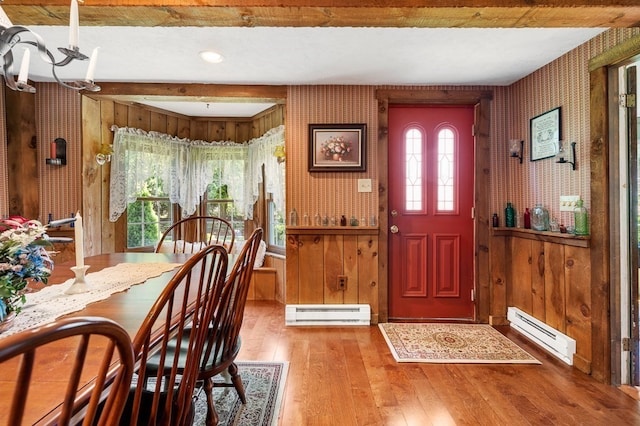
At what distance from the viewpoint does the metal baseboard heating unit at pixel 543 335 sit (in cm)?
235

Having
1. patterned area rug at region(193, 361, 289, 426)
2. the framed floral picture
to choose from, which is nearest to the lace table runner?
patterned area rug at region(193, 361, 289, 426)

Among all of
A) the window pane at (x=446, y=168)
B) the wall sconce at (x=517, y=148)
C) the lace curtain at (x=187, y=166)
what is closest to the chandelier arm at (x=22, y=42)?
the lace curtain at (x=187, y=166)

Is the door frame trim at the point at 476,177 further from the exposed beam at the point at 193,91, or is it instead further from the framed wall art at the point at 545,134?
the exposed beam at the point at 193,91

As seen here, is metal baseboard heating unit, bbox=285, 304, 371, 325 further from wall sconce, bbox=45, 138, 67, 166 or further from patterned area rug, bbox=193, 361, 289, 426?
wall sconce, bbox=45, 138, 67, 166

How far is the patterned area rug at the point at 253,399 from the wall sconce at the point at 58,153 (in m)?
2.46

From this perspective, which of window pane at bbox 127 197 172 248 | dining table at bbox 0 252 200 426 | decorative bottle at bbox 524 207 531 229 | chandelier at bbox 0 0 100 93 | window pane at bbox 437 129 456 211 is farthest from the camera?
window pane at bbox 127 197 172 248

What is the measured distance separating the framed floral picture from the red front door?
34 cm

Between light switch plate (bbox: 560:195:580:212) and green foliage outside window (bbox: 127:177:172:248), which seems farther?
green foliage outside window (bbox: 127:177:172:248)

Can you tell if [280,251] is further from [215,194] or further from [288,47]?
[288,47]

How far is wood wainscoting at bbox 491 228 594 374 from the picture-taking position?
2246 millimetres

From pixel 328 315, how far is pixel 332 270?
406mm

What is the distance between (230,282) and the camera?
1214 millimetres

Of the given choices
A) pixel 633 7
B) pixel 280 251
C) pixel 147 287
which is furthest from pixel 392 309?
pixel 633 7

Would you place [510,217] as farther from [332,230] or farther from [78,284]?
[78,284]
